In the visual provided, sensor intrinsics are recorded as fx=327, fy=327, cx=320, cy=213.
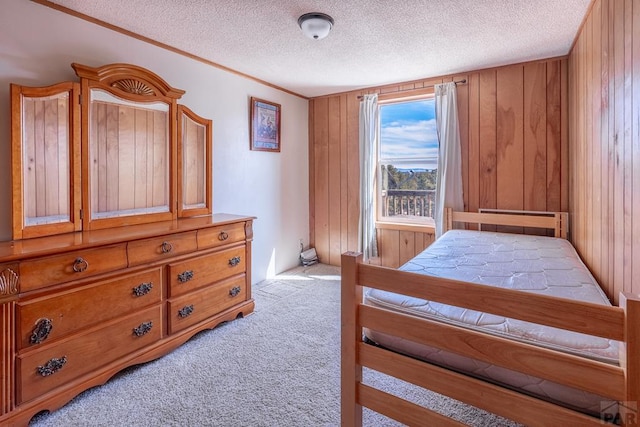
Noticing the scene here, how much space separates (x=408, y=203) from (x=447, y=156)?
2.48 ft

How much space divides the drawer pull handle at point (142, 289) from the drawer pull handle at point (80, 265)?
332 millimetres

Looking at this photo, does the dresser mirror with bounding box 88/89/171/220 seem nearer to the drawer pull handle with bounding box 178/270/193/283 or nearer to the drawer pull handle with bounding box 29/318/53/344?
the drawer pull handle with bounding box 178/270/193/283

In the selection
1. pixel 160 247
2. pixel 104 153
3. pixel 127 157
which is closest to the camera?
pixel 160 247

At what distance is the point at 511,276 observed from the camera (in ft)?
6.00

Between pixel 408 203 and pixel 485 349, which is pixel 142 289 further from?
pixel 408 203

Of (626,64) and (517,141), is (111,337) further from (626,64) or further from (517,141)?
(517,141)

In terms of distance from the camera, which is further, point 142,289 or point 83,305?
point 142,289

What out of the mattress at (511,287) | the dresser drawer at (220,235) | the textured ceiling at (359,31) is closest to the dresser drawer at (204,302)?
the dresser drawer at (220,235)

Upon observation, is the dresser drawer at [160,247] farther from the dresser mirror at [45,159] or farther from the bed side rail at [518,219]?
the bed side rail at [518,219]

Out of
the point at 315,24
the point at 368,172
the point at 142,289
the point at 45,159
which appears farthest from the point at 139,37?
the point at 368,172

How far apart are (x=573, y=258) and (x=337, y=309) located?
72.3 inches

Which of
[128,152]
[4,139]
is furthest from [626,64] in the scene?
[4,139]

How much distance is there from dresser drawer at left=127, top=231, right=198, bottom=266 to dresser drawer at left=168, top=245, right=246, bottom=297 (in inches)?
3.6

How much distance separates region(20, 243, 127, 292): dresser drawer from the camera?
156cm
